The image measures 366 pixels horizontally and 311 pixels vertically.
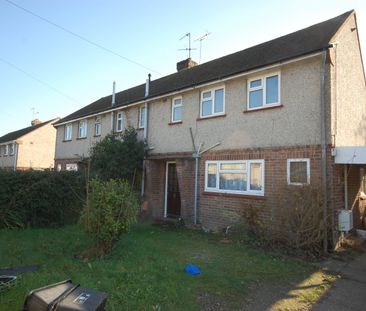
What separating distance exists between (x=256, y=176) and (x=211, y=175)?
1926 millimetres

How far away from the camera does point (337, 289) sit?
5.36m

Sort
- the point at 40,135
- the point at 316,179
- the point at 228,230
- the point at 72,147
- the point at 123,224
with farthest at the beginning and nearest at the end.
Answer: the point at 40,135, the point at 72,147, the point at 228,230, the point at 316,179, the point at 123,224

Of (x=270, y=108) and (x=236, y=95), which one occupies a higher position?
(x=236, y=95)

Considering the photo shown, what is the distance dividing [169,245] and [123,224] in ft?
7.02

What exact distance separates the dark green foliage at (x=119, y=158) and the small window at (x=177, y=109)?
1.89 m

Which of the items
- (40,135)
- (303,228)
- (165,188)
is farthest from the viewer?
(40,135)

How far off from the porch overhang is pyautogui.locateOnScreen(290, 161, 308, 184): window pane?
83 cm

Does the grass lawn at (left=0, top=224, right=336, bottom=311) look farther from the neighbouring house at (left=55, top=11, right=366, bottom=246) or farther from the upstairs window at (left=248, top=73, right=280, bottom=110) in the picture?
the upstairs window at (left=248, top=73, right=280, bottom=110)

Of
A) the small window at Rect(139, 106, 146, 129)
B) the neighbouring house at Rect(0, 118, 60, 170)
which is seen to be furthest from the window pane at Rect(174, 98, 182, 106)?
the neighbouring house at Rect(0, 118, 60, 170)

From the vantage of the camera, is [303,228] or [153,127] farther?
[153,127]

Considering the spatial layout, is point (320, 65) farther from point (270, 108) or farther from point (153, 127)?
point (153, 127)

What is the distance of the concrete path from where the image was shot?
15.2 feet

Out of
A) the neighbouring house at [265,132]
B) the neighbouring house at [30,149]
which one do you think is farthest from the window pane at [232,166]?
the neighbouring house at [30,149]

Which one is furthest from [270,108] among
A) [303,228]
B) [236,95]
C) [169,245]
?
[169,245]
